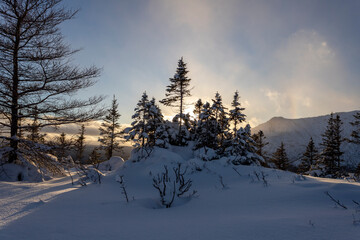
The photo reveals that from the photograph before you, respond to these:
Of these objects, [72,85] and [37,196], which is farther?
[72,85]

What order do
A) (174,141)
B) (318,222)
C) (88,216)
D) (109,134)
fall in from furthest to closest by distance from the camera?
(109,134)
(174,141)
(88,216)
(318,222)

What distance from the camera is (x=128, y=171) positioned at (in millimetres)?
9406

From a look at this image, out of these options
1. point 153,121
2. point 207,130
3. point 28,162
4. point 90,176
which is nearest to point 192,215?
point 90,176

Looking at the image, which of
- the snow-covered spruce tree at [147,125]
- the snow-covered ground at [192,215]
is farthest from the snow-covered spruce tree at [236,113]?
the snow-covered ground at [192,215]

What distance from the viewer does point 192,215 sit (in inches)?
161

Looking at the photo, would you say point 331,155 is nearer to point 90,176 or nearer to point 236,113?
point 236,113

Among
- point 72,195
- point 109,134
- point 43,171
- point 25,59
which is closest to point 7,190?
point 72,195

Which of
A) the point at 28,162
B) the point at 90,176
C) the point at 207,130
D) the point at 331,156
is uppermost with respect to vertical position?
the point at 207,130

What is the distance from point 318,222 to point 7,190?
7.72 metres

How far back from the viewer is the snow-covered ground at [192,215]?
2762 millimetres

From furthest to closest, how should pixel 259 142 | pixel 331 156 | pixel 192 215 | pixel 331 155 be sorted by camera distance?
pixel 259 142 < pixel 331 156 < pixel 331 155 < pixel 192 215

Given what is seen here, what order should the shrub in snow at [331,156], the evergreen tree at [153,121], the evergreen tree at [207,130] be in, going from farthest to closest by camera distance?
the evergreen tree at [207,130] → the evergreen tree at [153,121] → the shrub in snow at [331,156]

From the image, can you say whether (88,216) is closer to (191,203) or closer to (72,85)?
(191,203)

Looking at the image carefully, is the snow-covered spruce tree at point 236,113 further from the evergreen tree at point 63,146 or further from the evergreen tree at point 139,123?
the evergreen tree at point 63,146
